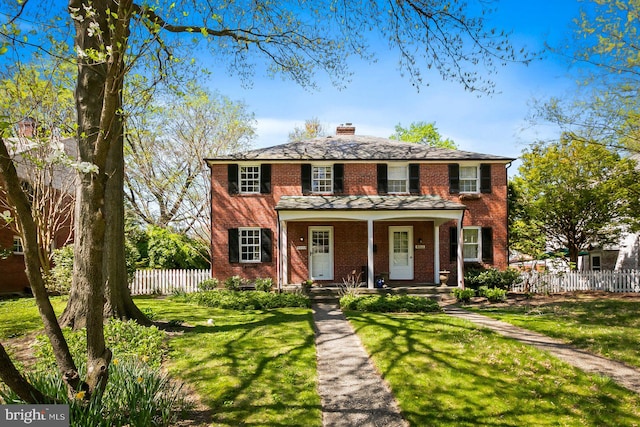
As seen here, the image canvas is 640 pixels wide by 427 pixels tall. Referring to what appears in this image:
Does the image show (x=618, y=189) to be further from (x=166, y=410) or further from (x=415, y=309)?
(x=166, y=410)

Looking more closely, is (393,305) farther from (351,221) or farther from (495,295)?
(351,221)

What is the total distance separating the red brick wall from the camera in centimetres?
1809

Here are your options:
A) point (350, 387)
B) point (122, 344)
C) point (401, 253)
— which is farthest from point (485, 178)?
point (122, 344)

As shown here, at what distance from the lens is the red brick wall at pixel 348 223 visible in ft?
59.4

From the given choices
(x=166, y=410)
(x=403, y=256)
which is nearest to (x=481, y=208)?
(x=403, y=256)

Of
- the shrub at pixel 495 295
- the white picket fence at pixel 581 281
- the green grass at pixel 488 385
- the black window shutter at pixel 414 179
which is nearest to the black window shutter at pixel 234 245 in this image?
the black window shutter at pixel 414 179

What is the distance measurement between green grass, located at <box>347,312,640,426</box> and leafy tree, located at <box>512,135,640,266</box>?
40.8ft

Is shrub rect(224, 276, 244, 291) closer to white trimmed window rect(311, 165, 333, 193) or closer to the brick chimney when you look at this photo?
white trimmed window rect(311, 165, 333, 193)

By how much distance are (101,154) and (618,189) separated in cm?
2029

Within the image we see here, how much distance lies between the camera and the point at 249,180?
1856 centimetres

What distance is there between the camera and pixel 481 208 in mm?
18656

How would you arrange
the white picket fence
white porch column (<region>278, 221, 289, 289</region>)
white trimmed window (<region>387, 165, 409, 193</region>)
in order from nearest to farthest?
white porch column (<region>278, 221, 289, 289</region>)
the white picket fence
white trimmed window (<region>387, 165, 409, 193</region>)

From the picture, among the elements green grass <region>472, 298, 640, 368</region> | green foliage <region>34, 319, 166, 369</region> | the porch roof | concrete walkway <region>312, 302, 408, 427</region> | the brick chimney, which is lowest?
green grass <region>472, 298, 640, 368</region>

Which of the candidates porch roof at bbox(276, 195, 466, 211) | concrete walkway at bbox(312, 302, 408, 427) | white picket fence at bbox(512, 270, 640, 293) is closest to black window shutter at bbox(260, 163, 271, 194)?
porch roof at bbox(276, 195, 466, 211)
